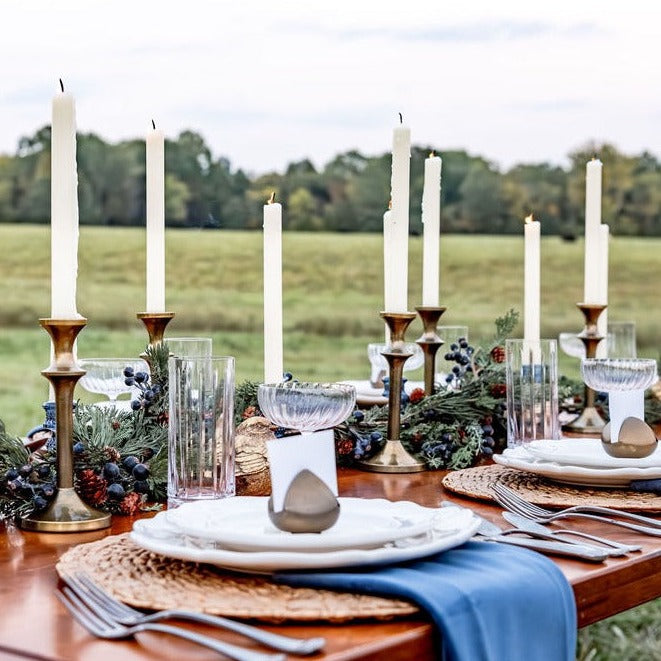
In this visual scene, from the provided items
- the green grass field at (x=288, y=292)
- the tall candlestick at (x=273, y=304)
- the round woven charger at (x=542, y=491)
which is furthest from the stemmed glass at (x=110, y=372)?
the green grass field at (x=288, y=292)

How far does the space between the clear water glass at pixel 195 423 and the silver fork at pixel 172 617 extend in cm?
32

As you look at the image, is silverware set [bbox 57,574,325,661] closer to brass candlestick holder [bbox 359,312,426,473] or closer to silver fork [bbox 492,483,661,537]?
silver fork [bbox 492,483,661,537]

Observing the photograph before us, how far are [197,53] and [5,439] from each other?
14.9 ft

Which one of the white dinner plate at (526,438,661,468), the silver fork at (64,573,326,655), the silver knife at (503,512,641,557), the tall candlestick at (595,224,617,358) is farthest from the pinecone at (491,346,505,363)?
the silver fork at (64,573,326,655)

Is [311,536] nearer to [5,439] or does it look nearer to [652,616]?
[5,439]

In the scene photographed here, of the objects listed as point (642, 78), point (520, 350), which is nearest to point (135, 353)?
point (642, 78)

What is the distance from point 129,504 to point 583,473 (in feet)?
1.83

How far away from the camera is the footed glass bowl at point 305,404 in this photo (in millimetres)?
1285

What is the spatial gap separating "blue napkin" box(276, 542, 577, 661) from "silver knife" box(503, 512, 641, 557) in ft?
0.45

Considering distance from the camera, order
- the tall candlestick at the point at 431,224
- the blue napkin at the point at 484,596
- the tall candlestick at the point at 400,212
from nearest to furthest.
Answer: the blue napkin at the point at 484,596 → the tall candlestick at the point at 400,212 → the tall candlestick at the point at 431,224

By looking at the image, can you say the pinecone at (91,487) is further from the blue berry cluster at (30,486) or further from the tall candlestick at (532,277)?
the tall candlestick at (532,277)

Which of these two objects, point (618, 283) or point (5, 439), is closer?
point (5, 439)

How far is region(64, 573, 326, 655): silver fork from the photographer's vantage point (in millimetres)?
754

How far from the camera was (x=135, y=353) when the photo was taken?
18.0 ft
